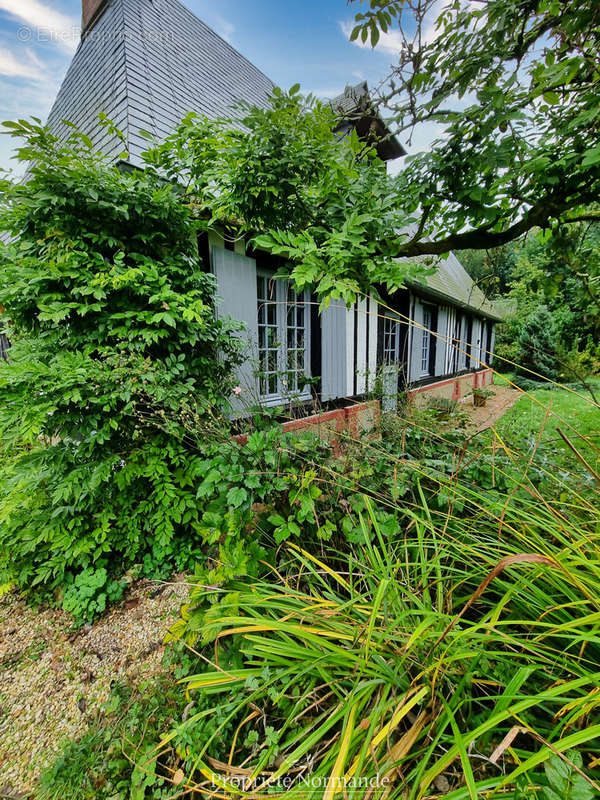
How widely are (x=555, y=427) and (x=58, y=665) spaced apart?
278 centimetres

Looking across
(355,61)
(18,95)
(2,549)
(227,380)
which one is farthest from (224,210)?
(2,549)

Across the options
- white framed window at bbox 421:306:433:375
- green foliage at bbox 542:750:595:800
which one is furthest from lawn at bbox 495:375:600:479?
white framed window at bbox 421:306:433:375

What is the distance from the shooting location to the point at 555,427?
1036 mm

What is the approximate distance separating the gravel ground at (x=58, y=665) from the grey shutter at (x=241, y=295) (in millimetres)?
1725

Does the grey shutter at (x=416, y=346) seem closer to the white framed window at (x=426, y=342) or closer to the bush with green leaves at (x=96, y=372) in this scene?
the white framed window at (x=426, y=342)

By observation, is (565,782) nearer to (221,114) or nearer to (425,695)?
(425,695)

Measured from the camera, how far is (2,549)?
2285mm

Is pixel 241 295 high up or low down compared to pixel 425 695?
up

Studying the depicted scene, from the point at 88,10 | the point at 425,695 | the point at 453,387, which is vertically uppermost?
the point at 88,10

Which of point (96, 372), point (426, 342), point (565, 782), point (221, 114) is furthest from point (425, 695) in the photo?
point (426, 342)

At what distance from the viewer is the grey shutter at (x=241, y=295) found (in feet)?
9.99

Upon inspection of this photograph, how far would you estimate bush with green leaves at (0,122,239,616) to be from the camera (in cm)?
198

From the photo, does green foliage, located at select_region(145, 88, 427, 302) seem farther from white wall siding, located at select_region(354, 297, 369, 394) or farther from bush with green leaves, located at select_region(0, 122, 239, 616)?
white wall siding, located at select_region(354, 297, 369, 394)

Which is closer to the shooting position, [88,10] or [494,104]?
[494,104]
